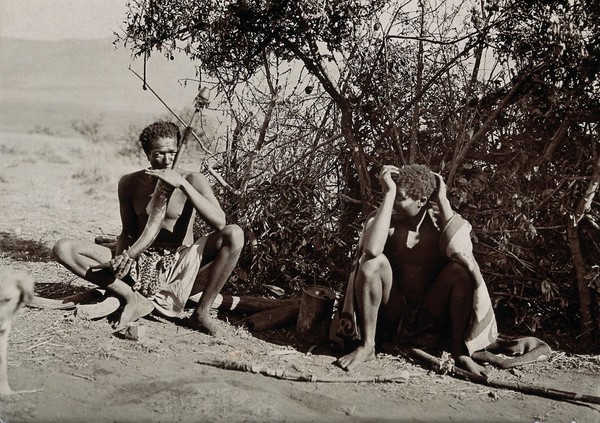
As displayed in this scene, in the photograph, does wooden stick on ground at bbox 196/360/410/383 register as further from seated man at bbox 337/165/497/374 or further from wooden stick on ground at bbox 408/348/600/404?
wooden stick on ground at bbox 408/348/600/404

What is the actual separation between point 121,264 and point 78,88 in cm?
2384

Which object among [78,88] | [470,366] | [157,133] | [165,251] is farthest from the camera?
[78,88]

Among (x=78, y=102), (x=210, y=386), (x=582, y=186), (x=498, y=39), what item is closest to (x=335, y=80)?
(x=498, y=39)

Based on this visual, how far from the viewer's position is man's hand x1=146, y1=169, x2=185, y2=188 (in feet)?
13.0

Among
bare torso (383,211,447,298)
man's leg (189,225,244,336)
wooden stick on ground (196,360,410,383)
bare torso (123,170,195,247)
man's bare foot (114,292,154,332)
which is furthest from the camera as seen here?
bare torso (123,170,195,247)

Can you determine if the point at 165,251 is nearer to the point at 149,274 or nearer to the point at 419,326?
the point at 149,274

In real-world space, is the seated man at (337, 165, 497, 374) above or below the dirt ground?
above

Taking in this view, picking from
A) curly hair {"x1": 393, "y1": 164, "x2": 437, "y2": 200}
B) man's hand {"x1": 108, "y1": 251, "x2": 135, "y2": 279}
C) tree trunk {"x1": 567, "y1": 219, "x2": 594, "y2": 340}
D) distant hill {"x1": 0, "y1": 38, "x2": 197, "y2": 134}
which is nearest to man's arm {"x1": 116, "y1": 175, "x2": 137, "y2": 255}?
man's hand {"x1": 108, "y1": 251, "x2": 135, "y2": 279}

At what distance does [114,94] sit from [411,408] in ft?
85.4

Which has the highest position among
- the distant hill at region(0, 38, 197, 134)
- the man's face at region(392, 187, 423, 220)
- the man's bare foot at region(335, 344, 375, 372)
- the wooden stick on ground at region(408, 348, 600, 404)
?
the distant hill at region(0, 38, 197, 134)

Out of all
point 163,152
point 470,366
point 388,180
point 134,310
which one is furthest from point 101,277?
point 470,366

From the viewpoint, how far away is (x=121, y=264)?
4.01 m

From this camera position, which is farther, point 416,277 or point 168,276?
point 168,276

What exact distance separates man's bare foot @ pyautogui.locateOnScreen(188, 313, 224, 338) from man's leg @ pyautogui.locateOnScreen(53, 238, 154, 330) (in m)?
0.30
